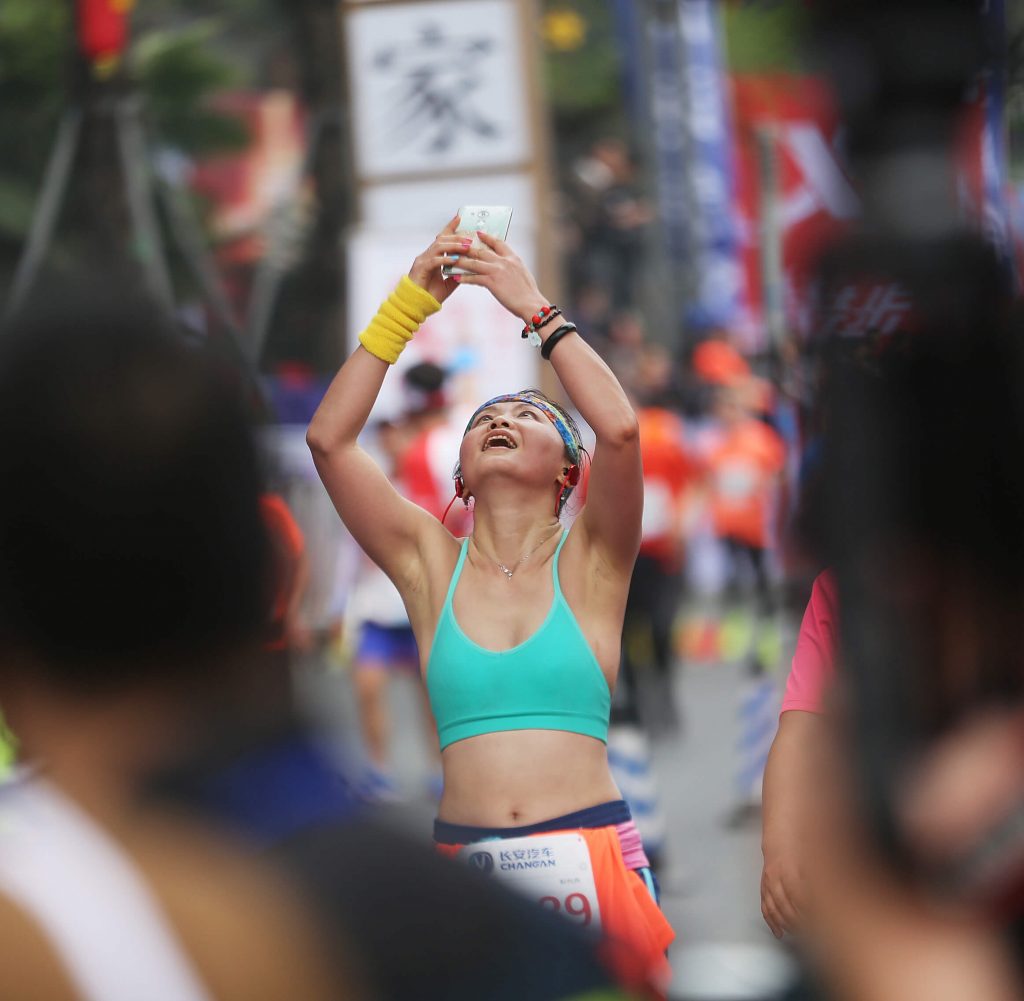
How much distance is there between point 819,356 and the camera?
0.96m

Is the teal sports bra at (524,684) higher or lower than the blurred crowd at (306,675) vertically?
lower

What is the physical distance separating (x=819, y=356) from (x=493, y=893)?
0.57 metres

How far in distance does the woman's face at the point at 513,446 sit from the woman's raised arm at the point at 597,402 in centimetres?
16

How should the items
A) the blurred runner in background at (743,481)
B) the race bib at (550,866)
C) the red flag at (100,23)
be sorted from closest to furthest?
1. the race bib at (550,866)
2. the blurred runner in background at (743,481)
3. the red flag at (100,23)

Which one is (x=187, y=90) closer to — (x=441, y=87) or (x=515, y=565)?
(x=441, y=87)

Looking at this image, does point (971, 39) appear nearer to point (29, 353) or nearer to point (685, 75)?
point (29, 353)

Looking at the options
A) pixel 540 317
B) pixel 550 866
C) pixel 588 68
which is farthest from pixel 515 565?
pixel 588 68

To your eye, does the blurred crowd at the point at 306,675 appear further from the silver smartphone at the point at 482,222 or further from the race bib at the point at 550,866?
the silver smartphone at the point at 482,222

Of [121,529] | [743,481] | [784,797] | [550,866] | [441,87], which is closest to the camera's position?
[121,529]

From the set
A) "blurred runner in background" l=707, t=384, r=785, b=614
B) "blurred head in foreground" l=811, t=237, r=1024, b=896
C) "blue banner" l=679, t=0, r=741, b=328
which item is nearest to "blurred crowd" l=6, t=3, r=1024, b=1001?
"blurred head in foreground" l=811, t=237, r=1024, b=896

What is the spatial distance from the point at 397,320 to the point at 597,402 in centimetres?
44

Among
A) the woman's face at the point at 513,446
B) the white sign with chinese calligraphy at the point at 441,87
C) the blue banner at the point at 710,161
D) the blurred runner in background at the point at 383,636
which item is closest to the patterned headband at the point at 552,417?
the woman's face at the point at 513,446

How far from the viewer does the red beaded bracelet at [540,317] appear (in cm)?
342

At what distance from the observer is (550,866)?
3.25 metres
